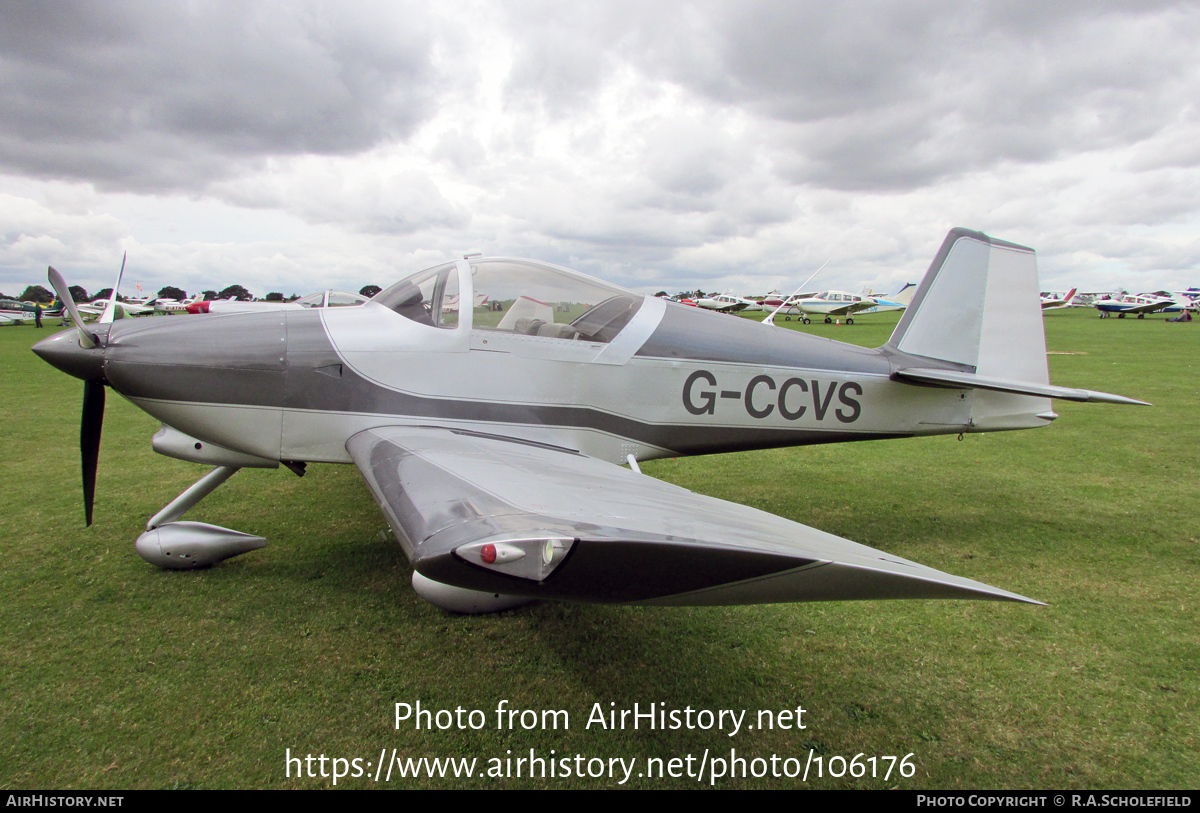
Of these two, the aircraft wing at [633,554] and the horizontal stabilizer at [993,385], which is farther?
the horizontal stabilizer at [993,385]

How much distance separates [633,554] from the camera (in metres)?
1.50

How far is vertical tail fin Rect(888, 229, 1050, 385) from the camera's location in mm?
4750

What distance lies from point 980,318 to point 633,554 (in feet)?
14.9

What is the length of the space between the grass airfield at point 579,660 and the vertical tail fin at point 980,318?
4.19 feet

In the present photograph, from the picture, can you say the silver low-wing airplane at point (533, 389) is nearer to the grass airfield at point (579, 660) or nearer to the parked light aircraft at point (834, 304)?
the grass airfield at point (579, 660)

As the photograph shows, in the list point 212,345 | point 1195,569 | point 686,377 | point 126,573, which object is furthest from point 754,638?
point 126,573

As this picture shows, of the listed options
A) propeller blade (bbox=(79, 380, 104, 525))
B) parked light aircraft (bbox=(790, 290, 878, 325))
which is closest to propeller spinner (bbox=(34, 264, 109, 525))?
propeller blade (bbox=(79, 380, 104, 525))

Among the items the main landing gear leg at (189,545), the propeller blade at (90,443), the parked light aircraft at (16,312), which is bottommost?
the parked light aircraft at (16,312)

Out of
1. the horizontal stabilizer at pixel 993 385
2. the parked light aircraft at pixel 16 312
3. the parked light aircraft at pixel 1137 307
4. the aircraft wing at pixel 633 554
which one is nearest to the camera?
the aircraft wing at pixel 633 554

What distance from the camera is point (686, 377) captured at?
3.90 metres

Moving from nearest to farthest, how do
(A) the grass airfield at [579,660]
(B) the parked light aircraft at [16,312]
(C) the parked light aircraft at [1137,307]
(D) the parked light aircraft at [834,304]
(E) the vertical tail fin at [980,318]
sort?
(A) the grass airfield at [579,660], (E) the vertical tail fin at [980,318], (B) the parked light aircraft at [16,312], (D) the parked light aircraft at [834,304], (C) the parked light aircraft at [1137,307]

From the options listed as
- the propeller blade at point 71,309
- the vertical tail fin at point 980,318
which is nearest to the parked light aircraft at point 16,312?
the propeller blade at point 71,309

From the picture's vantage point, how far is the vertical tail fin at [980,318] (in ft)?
15.6

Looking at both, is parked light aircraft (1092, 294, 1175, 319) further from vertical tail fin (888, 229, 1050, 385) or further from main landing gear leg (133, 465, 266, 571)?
main landing gear leg (133, 465, 266, 571)
